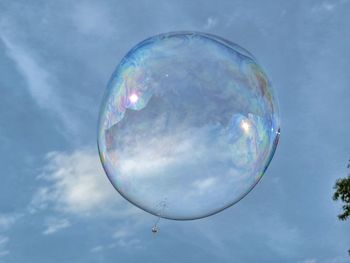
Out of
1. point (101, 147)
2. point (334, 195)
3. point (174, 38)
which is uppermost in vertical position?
point (334, 195)

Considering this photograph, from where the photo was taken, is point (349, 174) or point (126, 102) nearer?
point (126, 102)

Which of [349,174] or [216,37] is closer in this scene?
[216,37]

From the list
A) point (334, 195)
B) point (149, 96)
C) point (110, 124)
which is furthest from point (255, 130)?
point (334, 195)

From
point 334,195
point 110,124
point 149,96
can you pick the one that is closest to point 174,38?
point 149,96

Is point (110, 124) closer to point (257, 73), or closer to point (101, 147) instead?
point (101, 147)

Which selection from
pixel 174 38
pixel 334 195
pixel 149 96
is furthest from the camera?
pixel 334 195

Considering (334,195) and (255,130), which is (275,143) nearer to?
(255,130)

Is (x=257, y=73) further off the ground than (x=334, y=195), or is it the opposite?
(x=334, y=195)

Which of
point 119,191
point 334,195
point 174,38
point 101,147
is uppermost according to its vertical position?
point 334,195

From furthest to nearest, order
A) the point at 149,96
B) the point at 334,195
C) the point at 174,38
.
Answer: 1. the point at 334,195
2. the point at 174,38
3. the point at 149,96
